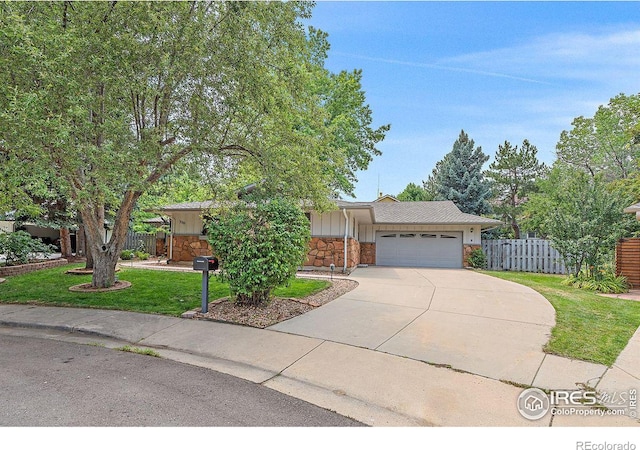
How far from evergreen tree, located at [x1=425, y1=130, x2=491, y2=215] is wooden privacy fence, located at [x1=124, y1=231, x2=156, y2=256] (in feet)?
65.2

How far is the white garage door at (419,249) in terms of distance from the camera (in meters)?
17.0

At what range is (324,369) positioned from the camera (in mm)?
3881

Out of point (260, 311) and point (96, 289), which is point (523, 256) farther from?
Result: point (96, 289)

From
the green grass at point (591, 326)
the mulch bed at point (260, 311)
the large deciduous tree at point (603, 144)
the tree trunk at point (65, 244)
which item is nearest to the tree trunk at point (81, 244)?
the tree trunk at point (65, 244)

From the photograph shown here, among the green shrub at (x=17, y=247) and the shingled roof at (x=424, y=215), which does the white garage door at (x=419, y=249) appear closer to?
the shingled roof at (x=424, y=215)

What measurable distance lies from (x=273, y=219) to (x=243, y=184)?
10.5ft

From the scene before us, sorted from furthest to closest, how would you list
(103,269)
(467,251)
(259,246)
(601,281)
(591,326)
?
(467,251)
(601,281)
(103,269)
(259,246)
(591,326)

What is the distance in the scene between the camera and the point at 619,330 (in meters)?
5.23

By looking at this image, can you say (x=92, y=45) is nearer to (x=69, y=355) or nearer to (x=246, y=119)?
(x=246, y=119)

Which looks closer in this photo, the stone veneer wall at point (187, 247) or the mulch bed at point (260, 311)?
the mulch bed at point (260, 311)

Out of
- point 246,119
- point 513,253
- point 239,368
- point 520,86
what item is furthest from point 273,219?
point 513,253

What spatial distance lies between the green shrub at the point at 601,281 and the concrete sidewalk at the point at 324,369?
650 centimetres

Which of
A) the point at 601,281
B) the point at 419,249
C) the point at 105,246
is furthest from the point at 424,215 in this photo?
the point at 105,246

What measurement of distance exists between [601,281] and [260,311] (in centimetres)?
961
